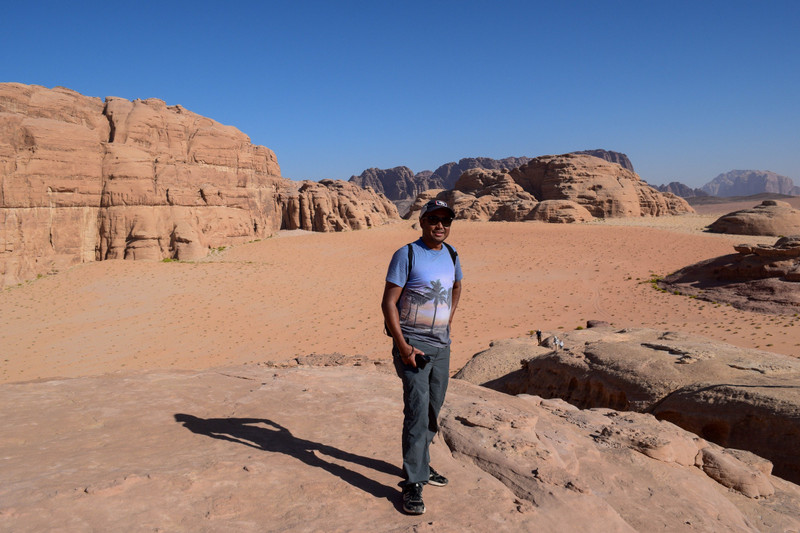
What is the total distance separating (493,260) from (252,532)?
2489 cm

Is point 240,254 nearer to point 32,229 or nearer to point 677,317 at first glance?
point 32,229

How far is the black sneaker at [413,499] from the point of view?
2.86 meters

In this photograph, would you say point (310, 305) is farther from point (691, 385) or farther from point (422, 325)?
point (422, 325)

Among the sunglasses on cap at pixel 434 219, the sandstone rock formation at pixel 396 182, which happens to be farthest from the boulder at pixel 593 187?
the sandstone rock formation at pixel 396 182

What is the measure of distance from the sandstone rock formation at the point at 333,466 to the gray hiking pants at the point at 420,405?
0.80ft

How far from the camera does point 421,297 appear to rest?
3365mm

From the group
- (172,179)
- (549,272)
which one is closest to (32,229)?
(172,179)

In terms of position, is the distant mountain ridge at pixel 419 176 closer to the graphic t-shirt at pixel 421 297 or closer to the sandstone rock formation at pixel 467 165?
the sandstone rock formation at pixel 467 165

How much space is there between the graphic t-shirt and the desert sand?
28.3 feet

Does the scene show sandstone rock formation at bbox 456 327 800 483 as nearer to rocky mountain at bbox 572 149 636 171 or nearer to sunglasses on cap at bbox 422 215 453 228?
sunglasses on cap at bbox 422 215 453 228

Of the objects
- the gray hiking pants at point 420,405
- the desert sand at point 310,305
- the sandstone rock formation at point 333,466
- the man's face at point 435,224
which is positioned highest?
the man's face at point 435,224

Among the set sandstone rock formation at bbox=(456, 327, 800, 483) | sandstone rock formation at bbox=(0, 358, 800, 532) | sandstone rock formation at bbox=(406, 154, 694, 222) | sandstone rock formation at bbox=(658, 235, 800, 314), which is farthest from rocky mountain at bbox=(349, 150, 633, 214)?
sandstone rock formation at bbox=(0, 358, 800, 532)

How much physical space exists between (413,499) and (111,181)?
1036 inches

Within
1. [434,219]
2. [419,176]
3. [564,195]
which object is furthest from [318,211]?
Result: [419,176]
